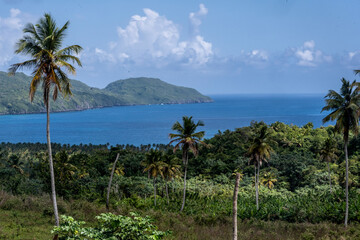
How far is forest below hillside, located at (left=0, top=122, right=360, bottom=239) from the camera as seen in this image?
35031 millimetres

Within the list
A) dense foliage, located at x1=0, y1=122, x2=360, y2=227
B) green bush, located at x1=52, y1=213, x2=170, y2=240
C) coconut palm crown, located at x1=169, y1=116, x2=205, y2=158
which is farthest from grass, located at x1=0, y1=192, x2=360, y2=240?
green bush, located at x1=52, y1=213, x2=170, y2=240

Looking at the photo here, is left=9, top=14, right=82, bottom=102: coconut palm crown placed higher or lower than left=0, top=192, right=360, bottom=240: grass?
higher

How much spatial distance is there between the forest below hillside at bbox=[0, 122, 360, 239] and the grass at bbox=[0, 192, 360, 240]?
127 mm

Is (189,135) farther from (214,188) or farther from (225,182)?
(225,182)

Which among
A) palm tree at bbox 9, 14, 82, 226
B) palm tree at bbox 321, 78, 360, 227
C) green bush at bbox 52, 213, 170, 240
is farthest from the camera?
palm tree at bbox 321, 78, 360, 227

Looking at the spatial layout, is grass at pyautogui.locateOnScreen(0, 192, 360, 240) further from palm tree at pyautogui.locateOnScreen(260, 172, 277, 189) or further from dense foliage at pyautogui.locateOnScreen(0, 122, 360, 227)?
palm tree at pyautogui.locateOnScreen(260, 172, 277, 189)

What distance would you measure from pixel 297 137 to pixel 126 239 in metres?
96.6

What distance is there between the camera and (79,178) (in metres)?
63.6

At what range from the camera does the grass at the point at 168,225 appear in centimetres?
2703

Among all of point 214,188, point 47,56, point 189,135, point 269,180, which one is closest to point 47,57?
point 47,56

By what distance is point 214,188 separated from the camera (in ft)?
208

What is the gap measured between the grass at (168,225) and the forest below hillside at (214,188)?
13 centimetres

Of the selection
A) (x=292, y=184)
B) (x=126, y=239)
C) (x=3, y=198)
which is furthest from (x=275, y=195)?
(x=126, y=239)

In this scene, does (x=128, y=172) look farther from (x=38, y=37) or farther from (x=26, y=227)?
(x=38, y=37)
